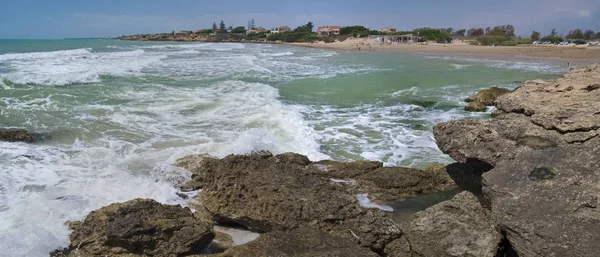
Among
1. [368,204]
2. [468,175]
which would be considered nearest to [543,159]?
[468,175]

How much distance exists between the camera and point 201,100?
13773mm

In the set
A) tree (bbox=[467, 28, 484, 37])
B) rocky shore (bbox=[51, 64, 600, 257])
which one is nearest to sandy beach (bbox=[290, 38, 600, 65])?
rocky shore (bbox=[51, 64, 600, 257])

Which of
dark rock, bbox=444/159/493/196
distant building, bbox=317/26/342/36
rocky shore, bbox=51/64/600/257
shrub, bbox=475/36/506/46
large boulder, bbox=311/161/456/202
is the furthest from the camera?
distant building, bbox=317/26/342/36

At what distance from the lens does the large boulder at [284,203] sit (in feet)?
14.0

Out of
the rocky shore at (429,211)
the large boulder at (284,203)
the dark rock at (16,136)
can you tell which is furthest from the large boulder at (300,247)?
the dark rock at (16,136)

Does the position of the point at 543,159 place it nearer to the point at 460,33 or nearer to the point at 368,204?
the point at 368,204

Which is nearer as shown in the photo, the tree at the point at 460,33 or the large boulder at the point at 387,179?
the large boulder at the point at 387,179

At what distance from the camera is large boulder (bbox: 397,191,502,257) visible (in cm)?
402

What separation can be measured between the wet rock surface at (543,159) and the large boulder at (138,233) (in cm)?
312

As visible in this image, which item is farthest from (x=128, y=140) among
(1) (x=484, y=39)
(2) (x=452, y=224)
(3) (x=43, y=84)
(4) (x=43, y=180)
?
(1) (x=484, y=39)

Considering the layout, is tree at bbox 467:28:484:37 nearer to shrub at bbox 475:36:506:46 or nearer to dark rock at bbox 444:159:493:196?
shrub at bbox 475:36:506:46

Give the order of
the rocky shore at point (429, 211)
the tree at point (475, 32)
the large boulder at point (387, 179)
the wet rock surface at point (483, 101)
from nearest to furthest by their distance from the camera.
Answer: the rocky shore at point (429, 211) < the large boulder at point (387, 179) < the wet rock surface at point (483, 101) < the tree at point (475, 32)

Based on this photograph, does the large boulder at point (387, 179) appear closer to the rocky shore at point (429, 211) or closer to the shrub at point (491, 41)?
the rocky shore at point (429, 211)

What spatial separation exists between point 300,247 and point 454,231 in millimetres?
1717
